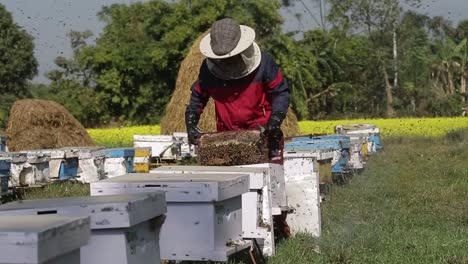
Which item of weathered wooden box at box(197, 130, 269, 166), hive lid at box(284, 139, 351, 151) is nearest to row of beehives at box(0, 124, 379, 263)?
weathered wooden box at box(197, 130, 269, 166)

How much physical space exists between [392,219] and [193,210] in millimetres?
4075

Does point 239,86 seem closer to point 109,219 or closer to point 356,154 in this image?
point 109,219

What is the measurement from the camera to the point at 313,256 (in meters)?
6.50

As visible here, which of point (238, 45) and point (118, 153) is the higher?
point (238, 45)

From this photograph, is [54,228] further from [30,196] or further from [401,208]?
[30,196]

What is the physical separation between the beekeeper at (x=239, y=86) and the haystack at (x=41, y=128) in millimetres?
10378

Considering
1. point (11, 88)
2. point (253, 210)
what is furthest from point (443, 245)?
point (11, 88)

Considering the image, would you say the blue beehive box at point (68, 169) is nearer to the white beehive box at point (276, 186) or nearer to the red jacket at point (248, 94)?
the red jacket at point (248, 94)

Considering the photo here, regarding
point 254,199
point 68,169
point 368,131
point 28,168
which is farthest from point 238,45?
point 368,131

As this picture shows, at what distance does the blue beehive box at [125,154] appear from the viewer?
39.4 ft

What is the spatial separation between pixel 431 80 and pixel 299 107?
25.3ft

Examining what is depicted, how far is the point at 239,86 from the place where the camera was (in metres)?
6.86

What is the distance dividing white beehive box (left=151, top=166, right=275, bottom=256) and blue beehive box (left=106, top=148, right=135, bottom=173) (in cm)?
629

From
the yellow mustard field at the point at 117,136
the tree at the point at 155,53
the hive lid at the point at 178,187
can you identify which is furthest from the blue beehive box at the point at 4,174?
the tree at the point at 155,53
